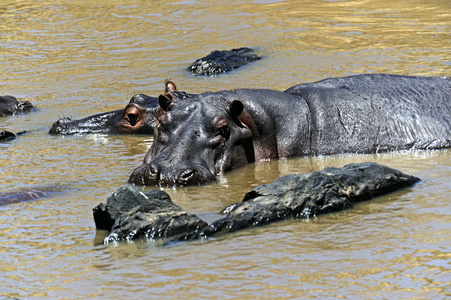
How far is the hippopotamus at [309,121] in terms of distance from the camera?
6.67 m

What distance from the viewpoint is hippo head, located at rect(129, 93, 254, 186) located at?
6.19 m

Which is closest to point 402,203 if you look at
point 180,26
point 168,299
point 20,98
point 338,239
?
point 338,239

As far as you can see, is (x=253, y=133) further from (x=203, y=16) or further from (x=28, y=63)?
(x=203, y=16)

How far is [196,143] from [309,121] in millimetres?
1265

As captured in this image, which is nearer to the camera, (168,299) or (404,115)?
(168,299)

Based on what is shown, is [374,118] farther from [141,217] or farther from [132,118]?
[141,217]

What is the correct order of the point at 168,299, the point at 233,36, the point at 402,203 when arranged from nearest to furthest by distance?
the point at 168,299
the point at 402,203
the point at 233,36

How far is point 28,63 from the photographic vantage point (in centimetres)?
1462

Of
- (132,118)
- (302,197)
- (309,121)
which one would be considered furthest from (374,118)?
(132,118)

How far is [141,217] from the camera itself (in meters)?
4.72

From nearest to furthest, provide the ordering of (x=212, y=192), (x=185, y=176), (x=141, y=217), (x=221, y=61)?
(x=141, y=217)
(x=212, y=192)
(x=185, y=176)
(x=221, y=61)

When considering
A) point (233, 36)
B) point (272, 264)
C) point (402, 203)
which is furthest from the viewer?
point (233, 36)

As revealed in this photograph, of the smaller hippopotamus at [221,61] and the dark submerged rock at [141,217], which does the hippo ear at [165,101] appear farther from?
the smaller hippopotamus at [221,61]

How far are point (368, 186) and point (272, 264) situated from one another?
4.97 ft
